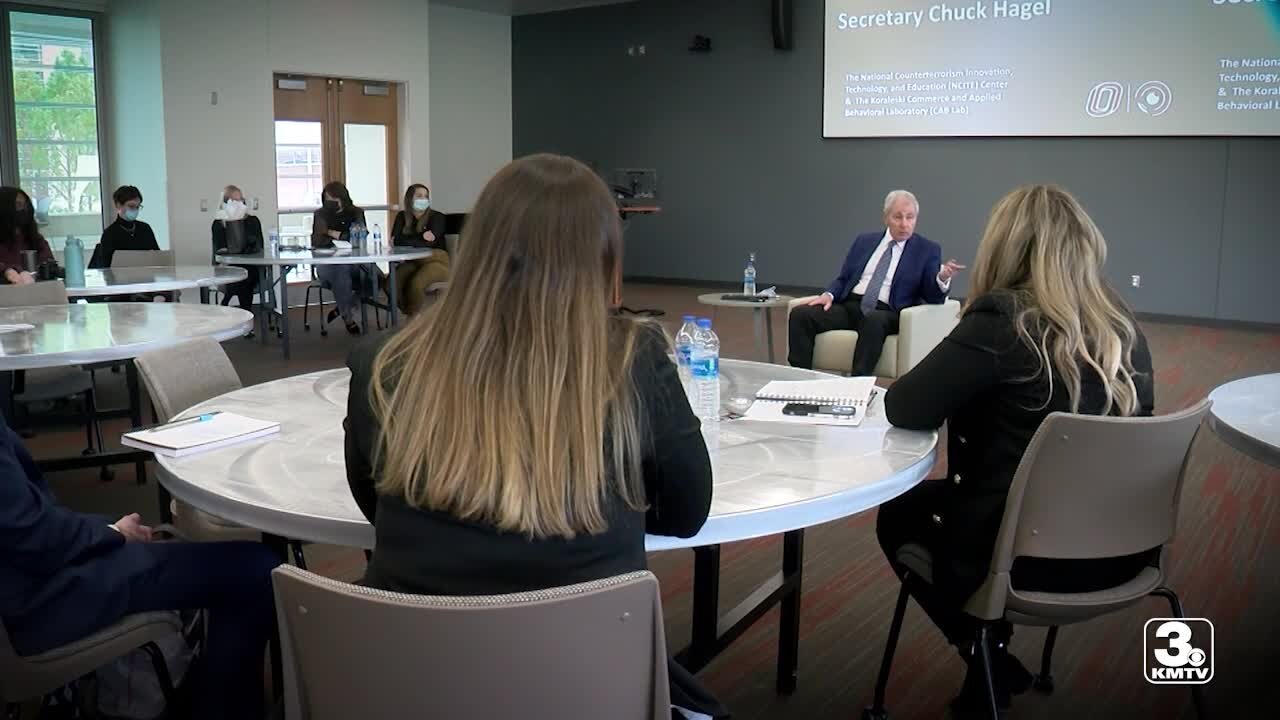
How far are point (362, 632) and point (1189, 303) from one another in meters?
9.42

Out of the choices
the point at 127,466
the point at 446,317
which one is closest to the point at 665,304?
the point at 127,466

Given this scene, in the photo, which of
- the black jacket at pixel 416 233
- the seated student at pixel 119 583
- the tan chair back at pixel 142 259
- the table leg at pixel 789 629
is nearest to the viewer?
the seated student at pixel 119 583

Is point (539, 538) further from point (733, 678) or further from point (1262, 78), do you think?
point (1262, 78)

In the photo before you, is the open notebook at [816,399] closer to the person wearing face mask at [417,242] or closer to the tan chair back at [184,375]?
the tan chair back at [184,375]

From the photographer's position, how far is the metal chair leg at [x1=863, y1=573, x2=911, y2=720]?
7.72 ft

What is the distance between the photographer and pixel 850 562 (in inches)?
141

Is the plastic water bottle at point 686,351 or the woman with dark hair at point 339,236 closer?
the plastic water bottle at point 686,351

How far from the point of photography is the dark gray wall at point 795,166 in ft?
29.1

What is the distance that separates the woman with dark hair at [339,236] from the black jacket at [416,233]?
12.2 inches

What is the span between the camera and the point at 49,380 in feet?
13.6

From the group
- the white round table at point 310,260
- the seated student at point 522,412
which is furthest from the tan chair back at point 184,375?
the white round table at point 310,260

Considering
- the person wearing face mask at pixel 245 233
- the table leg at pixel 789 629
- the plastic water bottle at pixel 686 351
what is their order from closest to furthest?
the plastic water bottle at pixel 686 351, the table leg at pixel 789 629, the person wearing face mask at pixel 245 233

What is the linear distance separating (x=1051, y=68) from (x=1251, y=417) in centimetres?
776

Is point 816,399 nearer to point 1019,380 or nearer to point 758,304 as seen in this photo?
point 1019,380
